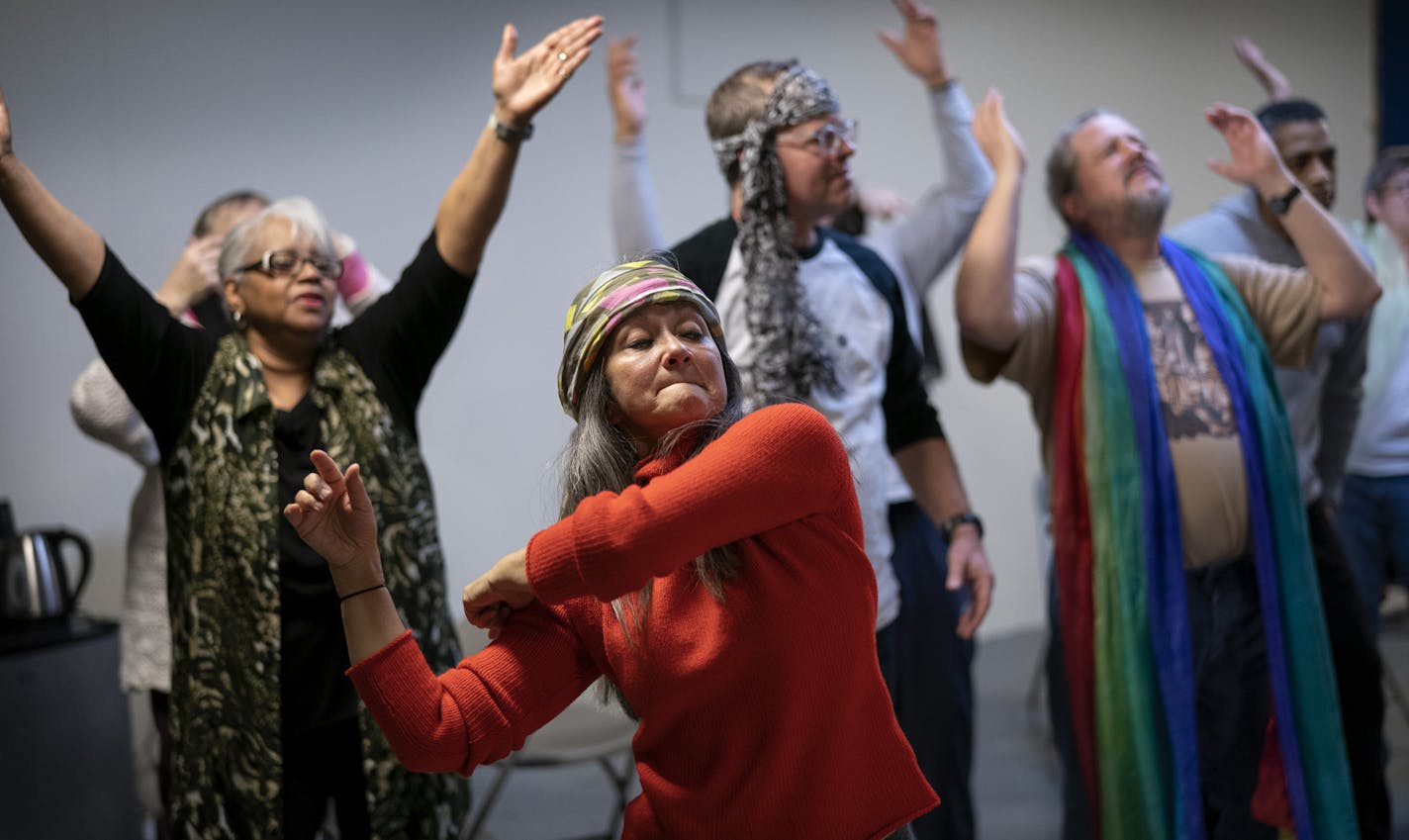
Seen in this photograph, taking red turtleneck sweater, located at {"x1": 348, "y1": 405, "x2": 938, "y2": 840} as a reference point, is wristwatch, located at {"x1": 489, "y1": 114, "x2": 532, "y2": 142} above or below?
above

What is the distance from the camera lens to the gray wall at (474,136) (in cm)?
346

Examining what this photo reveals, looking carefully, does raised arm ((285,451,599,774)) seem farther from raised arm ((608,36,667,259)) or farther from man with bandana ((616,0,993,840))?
raised arm ((608,36,667,259))

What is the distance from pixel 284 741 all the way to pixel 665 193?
316 centimetres

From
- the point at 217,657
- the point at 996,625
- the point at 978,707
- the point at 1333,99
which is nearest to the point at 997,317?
the point at 217,657

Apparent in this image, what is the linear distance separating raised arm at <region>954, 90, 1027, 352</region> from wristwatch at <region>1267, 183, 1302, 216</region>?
22.5 inches

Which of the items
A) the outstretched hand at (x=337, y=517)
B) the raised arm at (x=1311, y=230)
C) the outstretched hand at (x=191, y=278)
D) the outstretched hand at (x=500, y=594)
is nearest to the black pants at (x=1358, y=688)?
the raised arm at (x=1311, y=230)

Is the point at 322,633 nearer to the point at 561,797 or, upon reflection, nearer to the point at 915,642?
the point at 915,642

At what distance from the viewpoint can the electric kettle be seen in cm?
308

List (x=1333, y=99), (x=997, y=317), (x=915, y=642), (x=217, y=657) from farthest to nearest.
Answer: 1. (x=1333, y=99)
2. (x=915, y=642)
3. (x=997, y=317)
4. (x=217, y=657)

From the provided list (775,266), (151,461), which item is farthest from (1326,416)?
(151,461)

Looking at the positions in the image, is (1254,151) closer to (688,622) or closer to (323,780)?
(688,622)

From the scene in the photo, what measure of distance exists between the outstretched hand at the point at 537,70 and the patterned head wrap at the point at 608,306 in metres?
0.67

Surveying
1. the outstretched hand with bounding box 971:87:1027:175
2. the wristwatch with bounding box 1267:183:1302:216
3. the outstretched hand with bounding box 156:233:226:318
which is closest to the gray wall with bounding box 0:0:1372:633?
the outstretched hand with bounding box 156:233:226:318

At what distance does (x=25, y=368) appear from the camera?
3.52m
